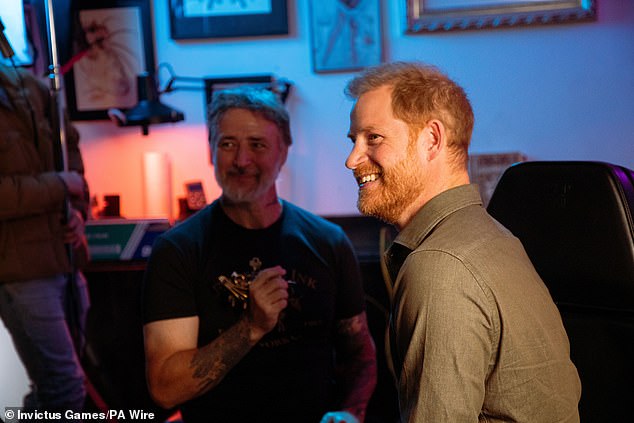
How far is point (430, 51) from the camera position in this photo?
9.16ft

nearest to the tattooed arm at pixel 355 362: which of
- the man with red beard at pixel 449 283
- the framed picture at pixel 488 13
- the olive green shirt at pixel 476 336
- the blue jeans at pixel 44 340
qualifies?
the man with red beard at pixel 449 283

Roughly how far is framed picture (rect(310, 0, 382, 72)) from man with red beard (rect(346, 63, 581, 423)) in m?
1.64

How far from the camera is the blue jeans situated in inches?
84.7

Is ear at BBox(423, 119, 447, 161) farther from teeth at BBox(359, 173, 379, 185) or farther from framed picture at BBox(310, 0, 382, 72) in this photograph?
framed picture at BBox(310, 0, 382, 72)

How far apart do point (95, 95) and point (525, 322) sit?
2.61m

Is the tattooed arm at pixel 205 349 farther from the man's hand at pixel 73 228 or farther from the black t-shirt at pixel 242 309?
the man's hand at pixel 73 228

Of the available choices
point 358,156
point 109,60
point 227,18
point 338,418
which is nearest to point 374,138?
point 358,156

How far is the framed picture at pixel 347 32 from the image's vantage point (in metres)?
2.79

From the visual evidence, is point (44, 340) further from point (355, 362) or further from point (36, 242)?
point (355, 362)

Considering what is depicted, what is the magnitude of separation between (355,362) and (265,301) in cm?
45

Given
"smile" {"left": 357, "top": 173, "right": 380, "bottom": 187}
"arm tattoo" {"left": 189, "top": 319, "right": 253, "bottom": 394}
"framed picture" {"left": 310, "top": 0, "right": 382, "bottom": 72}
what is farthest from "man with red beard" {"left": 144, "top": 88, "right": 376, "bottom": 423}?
"framed picture" {"left": 310, "top": 0, "right": 382, "bottom": 72}

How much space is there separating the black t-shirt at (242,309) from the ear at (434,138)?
0.75 m

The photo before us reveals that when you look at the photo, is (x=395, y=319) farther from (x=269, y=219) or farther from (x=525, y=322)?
(x=269, y=219)

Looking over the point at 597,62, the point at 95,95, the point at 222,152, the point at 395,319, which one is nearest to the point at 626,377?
the point at 395,319
